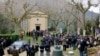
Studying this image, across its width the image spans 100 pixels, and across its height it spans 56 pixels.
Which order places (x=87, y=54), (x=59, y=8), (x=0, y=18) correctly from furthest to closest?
(x=59, y=8) → (x=0, y=18) → (x=87, y=54)

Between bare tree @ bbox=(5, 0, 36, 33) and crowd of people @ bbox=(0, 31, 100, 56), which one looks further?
bare tree @ bbox=(5, 0, 36, 33)

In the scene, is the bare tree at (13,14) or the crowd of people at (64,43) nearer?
the crowd of people at (64,43)

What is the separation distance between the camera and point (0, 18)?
202 feet

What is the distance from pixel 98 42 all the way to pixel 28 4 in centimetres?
3719

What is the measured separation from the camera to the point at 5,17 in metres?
65.6

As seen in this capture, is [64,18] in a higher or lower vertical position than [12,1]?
lower

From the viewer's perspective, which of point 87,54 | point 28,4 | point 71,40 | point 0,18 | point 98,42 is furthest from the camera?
point 28,4

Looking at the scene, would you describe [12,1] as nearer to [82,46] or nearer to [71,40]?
[71,40]

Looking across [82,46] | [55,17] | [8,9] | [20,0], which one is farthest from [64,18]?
[82,46]

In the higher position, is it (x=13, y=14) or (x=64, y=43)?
(x=13, y=14)

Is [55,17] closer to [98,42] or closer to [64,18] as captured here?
[64,18]

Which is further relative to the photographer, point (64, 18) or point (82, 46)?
point (64, 18)

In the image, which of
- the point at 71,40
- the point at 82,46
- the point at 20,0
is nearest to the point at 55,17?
the point at 20,0

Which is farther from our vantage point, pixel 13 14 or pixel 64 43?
pixel 13 14
